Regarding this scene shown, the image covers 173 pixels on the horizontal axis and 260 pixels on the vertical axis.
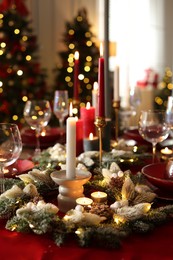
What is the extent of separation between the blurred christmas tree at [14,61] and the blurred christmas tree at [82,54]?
1.59 feet

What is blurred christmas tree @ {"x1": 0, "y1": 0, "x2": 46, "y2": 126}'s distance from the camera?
450 cm

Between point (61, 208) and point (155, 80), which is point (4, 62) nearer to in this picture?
point (155, 80)

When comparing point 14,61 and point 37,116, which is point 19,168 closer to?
point 37,116

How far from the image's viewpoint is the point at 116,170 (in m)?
1.33

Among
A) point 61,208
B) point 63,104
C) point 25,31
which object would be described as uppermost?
point 25,31

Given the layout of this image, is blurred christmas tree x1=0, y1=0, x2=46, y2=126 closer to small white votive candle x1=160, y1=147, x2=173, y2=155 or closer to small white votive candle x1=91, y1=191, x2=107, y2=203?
small white votive candle x1=160, y1=147, x2=173, y2=155

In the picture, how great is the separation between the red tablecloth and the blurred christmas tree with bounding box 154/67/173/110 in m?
4.62

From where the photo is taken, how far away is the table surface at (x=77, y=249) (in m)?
0.91

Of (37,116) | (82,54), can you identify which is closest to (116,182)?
(37,116)

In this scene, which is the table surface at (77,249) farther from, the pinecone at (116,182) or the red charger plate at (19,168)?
the red charger plate at (19,168)

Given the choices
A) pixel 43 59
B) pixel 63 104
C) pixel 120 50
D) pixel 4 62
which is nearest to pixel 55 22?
pixel 43 59

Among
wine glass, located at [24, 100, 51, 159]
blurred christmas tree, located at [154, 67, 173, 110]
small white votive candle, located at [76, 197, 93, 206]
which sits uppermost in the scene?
wine glass, located at [24, 100, 51, 159]

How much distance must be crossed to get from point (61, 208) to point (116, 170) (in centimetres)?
25

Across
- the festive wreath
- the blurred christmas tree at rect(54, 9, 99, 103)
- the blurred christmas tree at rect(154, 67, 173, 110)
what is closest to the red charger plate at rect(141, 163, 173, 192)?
the festive wreath
